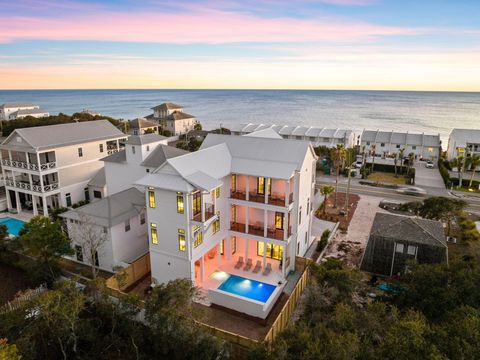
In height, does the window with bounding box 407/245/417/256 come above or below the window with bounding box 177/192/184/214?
below

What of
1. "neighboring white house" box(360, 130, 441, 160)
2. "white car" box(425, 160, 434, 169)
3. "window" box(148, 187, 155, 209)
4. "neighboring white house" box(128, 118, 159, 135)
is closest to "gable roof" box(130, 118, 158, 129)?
"neighboring white house" box(128, 118, 159, 135)

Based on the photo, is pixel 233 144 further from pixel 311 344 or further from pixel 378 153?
pixel 378 153

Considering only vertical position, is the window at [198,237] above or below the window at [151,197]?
below

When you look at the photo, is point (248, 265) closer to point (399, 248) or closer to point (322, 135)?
point (399, 248)

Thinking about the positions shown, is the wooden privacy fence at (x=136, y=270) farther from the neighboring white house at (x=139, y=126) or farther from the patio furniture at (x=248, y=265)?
the neighboring white house at (x=139, y=126)

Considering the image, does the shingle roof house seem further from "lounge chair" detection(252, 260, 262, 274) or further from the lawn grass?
the lawn grass

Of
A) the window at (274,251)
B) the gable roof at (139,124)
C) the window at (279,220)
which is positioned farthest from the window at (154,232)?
the gable roof at (139,124)
